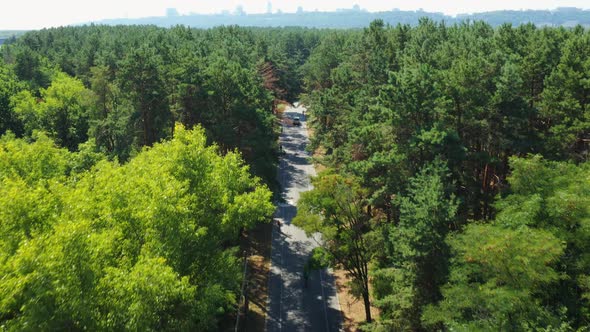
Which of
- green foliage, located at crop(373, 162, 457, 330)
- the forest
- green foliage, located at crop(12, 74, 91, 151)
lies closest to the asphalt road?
the forest

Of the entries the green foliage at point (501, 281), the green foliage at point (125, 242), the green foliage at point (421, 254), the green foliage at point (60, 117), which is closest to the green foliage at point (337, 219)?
the green foliage at point (125, 242)

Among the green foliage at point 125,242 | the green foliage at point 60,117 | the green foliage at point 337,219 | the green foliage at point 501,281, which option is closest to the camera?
the green foliage at point 125,242

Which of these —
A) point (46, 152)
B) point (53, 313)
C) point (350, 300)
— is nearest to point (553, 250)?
point (53, 313)

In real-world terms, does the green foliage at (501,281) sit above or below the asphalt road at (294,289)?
above

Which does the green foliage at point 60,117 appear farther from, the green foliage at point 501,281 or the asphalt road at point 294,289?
the green foliage at point 501,281

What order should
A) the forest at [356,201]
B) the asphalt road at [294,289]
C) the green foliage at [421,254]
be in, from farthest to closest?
the asphalt road at [294,289], the green foliage at [421,254], the forest at [356,201]

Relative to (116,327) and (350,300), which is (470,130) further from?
(116,327)

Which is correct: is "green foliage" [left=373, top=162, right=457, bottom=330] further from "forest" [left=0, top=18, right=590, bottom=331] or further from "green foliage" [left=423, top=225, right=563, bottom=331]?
"green foliage" [left=423, top=225, right=563, bottom=331]

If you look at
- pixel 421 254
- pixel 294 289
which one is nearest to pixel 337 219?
pixel 421 254
